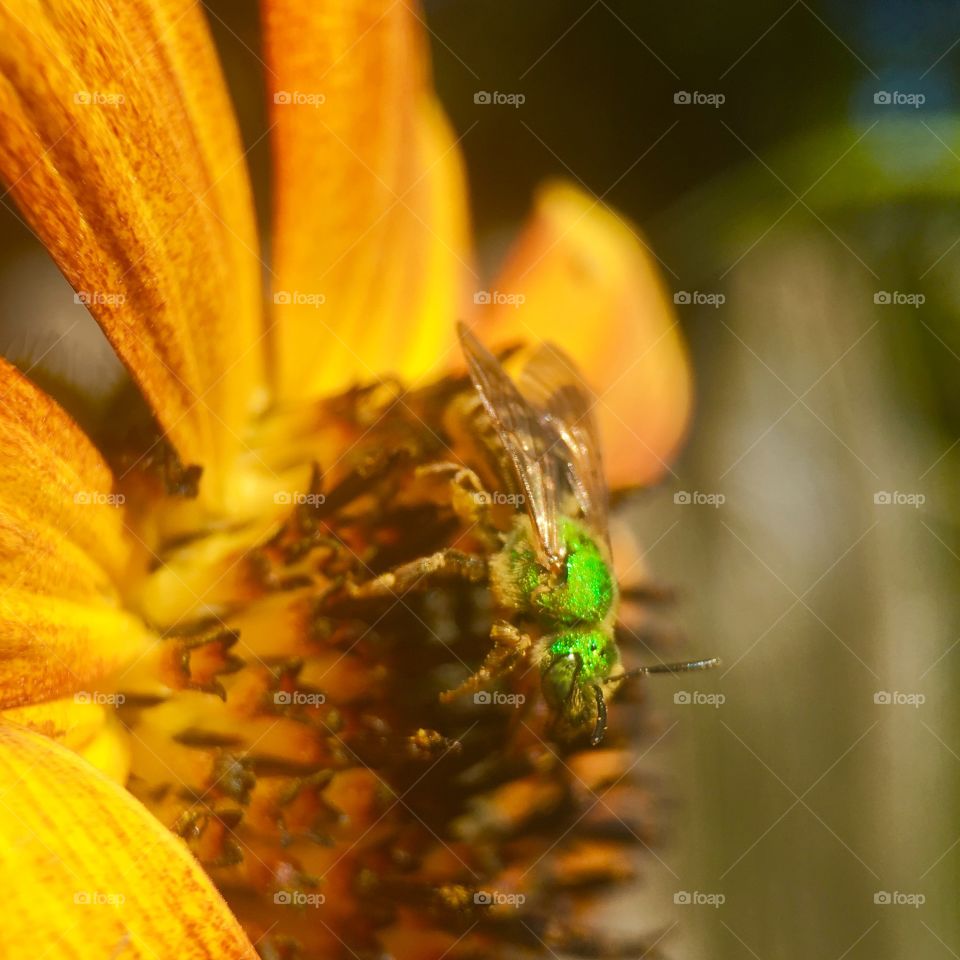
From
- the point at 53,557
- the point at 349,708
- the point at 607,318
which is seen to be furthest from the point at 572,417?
the point at 53,557

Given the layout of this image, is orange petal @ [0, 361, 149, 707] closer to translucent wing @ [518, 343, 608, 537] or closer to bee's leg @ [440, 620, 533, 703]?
bee's leg @ [440, 620, 533, 703]

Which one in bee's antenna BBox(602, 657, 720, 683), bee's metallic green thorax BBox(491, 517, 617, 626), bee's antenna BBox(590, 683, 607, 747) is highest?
bee's metallic green thorax BBox(491, 517, 617, 626)

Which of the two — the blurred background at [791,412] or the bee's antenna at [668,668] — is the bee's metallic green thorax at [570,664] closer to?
the bee's antenna at [668,668]

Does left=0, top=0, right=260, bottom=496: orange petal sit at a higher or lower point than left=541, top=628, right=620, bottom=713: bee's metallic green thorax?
higher

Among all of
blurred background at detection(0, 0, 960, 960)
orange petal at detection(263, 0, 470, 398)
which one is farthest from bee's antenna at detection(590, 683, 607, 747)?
orange petal at detection(263, 0, 470, 398)

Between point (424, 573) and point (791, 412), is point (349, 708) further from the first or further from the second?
point (791, 412)

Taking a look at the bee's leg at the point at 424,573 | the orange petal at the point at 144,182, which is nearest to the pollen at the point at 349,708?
the bee's leg at the point at 424,573
